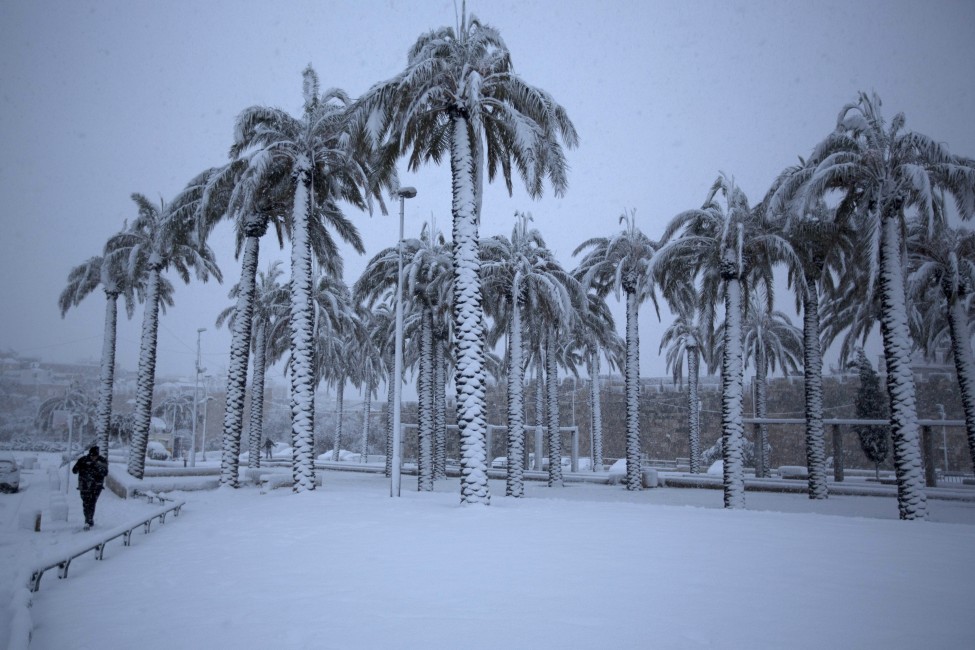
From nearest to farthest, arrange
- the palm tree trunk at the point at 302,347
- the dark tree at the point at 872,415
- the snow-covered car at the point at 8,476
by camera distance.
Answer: the palm tree trunk at the point at 302,347 < the snow-covered car at the point at 8,476 < the dark tree at the point at 872,415

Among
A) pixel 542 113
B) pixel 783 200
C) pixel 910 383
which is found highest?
pixel 542 113

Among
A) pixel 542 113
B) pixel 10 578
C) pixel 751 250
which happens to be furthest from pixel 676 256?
pixel 10 578

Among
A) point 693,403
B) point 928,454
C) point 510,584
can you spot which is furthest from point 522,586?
point 693,403

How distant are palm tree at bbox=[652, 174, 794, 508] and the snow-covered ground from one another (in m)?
5.86

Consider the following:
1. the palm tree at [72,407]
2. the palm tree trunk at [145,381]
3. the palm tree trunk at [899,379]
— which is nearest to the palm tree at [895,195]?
the palm tree trunk at [899,379]

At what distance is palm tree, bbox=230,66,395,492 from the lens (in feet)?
55.4

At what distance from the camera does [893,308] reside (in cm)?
1541

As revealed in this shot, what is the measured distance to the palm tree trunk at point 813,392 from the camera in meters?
20.3

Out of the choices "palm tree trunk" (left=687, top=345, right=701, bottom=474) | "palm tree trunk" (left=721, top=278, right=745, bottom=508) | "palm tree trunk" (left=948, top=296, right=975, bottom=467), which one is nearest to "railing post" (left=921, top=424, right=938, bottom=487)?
"palm tree trunk" (left=948, top=296, right=975, bottom=467)

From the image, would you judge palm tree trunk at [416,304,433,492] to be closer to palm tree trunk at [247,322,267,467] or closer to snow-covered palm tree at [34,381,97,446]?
palm tree trunk at [247,322,267,467]

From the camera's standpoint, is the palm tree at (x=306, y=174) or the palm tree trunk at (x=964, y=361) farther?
the palm tree trunk at (x=964, y=361)

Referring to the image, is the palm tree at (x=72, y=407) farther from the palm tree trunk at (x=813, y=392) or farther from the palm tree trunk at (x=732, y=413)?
the palm tree trunk at (x=813, y=392)

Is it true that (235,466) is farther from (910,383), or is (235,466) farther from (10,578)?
(910,383)

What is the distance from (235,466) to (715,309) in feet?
58.0
